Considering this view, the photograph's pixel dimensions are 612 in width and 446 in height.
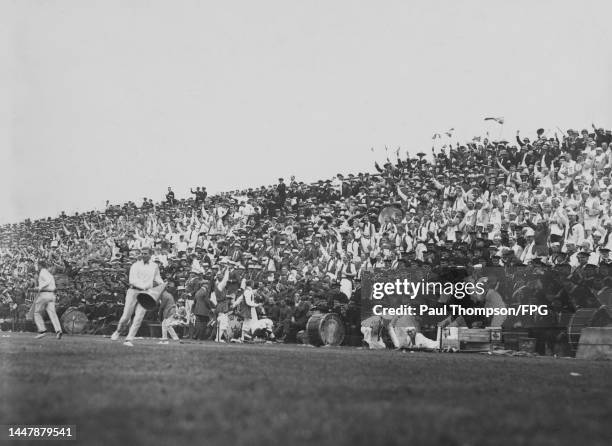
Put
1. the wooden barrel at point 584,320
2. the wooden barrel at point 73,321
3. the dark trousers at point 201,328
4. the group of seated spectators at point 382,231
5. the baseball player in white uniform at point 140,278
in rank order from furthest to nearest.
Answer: the wooden barrel at point 73,321 < the dark trousers at point 201,328 < the group of seated spectators at point 382,231 < the baseball player in white uniform at point 140,278 < the wooden barrel at point 584,320

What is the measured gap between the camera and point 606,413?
10.1m

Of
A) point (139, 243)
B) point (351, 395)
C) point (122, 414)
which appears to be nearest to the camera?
point (122, 414)

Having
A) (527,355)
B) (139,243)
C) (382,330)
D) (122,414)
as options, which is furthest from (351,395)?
(139,243)

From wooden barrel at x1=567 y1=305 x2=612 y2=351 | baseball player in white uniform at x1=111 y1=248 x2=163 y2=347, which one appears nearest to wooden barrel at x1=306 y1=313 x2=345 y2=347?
baseball player in white uniform at x1=111 y1=248 x2=163 y2=347

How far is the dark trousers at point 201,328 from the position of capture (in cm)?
3216

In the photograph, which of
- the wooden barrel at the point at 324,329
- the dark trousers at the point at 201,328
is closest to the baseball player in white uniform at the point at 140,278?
the wooden barrel at the point at 324,329

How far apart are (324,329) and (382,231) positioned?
529cm

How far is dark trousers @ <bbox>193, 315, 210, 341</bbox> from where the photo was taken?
105 ft

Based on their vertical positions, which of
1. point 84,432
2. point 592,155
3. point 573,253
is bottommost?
point 84,432

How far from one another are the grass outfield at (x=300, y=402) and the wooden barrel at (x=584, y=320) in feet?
19.0

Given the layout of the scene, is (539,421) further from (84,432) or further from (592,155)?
(592,155)

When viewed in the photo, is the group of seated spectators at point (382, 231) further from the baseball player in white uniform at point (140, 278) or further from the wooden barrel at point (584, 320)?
the baseball player in white uniform at point (140, 278)

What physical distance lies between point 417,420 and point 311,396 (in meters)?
2.11

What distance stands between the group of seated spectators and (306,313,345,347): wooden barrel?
76cm
